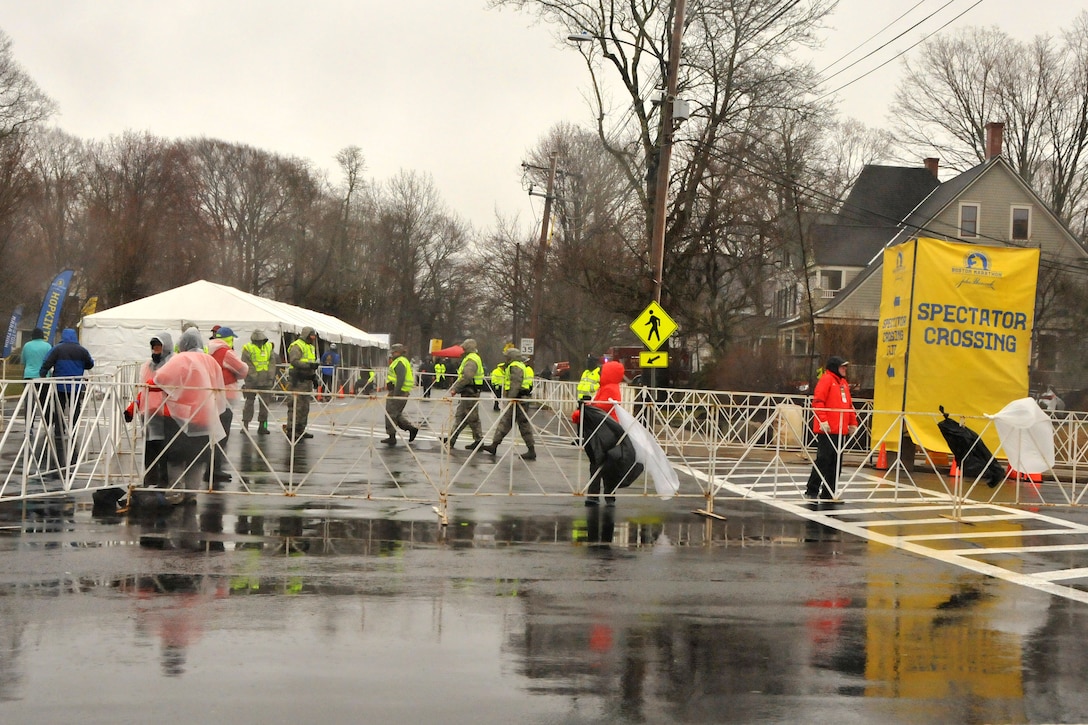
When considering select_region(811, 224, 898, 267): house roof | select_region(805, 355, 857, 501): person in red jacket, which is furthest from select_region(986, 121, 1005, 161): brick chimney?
select_region(805, 355, 857, 501): person in red jacket

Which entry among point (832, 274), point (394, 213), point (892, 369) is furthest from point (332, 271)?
point (892, 369)

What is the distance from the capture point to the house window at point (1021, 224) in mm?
50219

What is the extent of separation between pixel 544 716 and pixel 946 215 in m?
50.2

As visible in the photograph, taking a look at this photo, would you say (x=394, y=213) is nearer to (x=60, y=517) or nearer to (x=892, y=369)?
(x=892, y=369)

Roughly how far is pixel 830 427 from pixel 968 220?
40.7m

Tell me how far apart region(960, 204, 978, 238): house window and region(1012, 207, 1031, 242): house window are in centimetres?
159

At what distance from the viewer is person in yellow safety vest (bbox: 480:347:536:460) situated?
1695 centimetres

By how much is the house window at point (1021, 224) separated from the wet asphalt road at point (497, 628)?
43.9 m

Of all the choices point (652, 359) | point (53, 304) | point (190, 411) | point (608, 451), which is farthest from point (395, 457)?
point (53, 304)

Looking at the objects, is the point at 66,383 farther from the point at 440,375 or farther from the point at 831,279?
the point at 831,279

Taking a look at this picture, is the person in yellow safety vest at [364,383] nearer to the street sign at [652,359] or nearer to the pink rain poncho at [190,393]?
the street sign at [652,359]

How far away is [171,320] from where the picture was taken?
3122cm

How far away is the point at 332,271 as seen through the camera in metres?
76.1

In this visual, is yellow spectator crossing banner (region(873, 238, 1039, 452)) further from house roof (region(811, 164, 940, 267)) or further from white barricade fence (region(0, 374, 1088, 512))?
house roof (region(811, 164, 940, 267))
